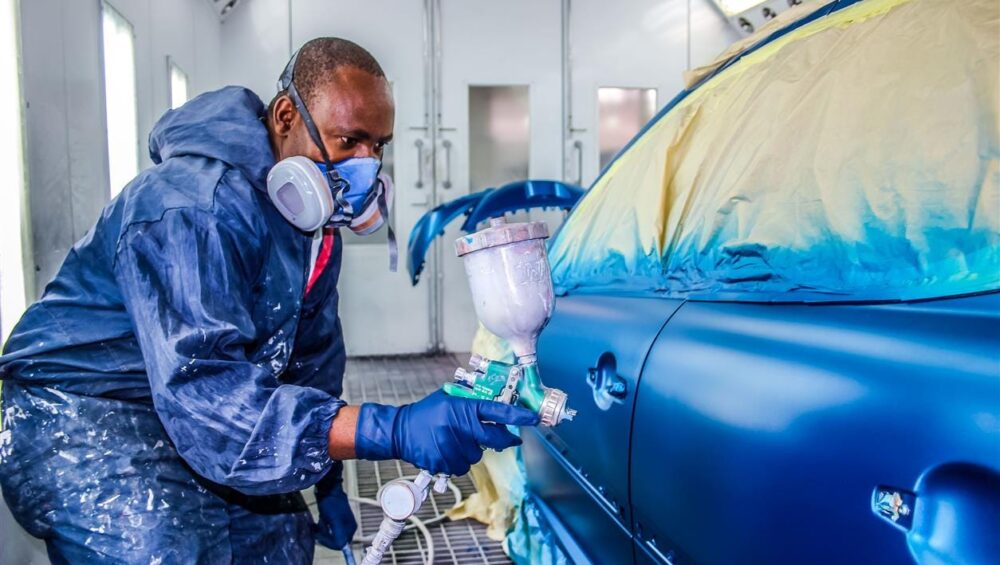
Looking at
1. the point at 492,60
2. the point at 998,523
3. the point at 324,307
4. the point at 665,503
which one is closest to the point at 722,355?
the point at 665,503

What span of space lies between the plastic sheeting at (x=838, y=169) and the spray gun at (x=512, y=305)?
1.05ft

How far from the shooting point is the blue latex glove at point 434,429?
1.21 metres

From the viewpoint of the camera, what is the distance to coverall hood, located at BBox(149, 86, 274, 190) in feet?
4.67

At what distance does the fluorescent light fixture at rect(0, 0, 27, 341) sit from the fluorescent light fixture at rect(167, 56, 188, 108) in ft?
7.03

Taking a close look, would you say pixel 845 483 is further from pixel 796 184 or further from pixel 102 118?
pixel 102 118

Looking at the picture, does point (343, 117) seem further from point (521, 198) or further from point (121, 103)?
point (121, 103)

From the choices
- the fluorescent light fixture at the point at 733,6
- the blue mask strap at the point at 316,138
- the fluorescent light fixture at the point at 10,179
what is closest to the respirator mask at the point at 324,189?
the blue mask strap at the point at 316,138

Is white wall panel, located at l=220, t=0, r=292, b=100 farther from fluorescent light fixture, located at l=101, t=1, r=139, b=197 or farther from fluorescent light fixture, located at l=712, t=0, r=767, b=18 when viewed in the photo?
fluorescent light fixture, located at l=712, t=0, r=767, b=18

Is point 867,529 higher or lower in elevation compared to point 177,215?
lower

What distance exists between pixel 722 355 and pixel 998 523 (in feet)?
1.53

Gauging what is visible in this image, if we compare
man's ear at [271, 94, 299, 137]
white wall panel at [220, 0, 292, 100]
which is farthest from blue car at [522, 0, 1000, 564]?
white wall panel at [220, 0, 292, 100]

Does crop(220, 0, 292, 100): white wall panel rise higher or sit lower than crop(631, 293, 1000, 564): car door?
higher

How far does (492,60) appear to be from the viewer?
6125 millimetres

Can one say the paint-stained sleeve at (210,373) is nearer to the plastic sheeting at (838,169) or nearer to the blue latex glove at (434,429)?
the blue latex glove at (434,429)
